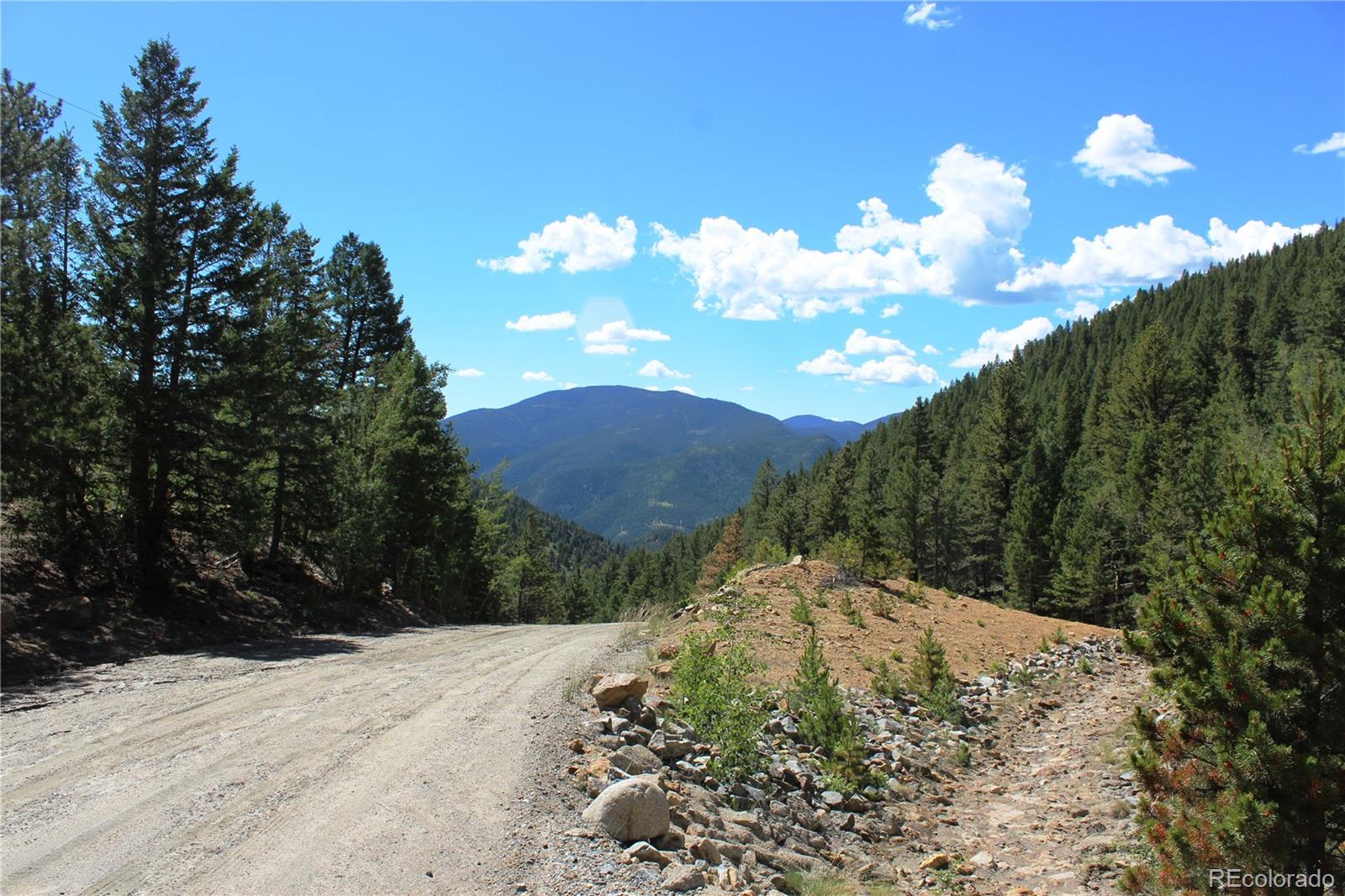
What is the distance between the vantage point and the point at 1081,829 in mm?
8320

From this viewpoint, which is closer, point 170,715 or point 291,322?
point 170,715

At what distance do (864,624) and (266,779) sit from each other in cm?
1402

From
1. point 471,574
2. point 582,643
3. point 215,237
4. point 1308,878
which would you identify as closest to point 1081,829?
point 1308,878

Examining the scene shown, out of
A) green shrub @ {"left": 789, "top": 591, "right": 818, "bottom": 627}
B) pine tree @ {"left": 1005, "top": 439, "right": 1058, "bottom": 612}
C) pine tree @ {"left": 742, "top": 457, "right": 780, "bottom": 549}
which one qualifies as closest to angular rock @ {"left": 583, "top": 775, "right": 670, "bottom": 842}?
green shrub @ {"left": 789, "top": 591, "right": 818, "bottom": 627}

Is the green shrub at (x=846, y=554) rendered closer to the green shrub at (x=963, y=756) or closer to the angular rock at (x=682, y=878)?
the green shrub at (x=963, y=756)

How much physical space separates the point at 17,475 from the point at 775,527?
58.6 meters

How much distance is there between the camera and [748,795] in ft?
25.1

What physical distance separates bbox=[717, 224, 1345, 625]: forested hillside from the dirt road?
19341 millimetres

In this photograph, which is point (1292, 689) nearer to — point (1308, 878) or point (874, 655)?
point (1308, 878)

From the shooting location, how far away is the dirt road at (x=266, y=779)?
184 inches

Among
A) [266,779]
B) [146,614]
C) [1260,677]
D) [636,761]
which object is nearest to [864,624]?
[636,761]

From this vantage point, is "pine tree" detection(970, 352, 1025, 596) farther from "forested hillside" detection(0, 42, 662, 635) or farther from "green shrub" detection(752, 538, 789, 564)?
"forested hillside" detection(0, 42, 662, 635)

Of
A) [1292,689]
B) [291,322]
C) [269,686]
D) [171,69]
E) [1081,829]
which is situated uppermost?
[171,69]

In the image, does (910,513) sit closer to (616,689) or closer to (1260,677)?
(616,689)
